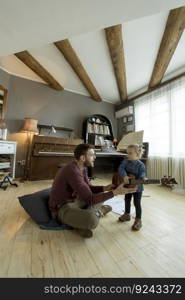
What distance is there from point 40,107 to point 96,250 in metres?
3.40

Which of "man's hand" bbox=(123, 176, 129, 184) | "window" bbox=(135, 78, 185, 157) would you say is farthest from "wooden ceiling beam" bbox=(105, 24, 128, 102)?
"man's hand" bbox=(123, 176, 129, 184)

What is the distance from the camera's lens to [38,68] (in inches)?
111

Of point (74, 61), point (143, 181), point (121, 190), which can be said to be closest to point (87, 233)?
point (121, 190)

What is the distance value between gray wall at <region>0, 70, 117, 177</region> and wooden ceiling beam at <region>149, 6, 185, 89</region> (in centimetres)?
212

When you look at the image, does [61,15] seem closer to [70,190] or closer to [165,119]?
[70,190]

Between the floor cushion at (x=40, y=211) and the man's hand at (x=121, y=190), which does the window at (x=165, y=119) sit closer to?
the man's hand at (x=121, y=190)

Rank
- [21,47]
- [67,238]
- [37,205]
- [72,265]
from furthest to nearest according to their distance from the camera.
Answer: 1. [21,47]
2. [37,205]
3. [67,238]
4. [72,265]

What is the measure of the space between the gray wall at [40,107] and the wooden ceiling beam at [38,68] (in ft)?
0.66

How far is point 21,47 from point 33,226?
2062 mm

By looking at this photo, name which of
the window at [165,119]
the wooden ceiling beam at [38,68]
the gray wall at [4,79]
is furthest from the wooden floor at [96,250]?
the gray wall at [4,79]

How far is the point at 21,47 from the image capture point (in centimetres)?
163

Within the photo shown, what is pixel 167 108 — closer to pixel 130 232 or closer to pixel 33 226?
pixel 130 232

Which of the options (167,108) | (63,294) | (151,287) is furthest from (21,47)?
(167,108)

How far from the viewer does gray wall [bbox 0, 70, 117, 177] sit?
3.09 meters
